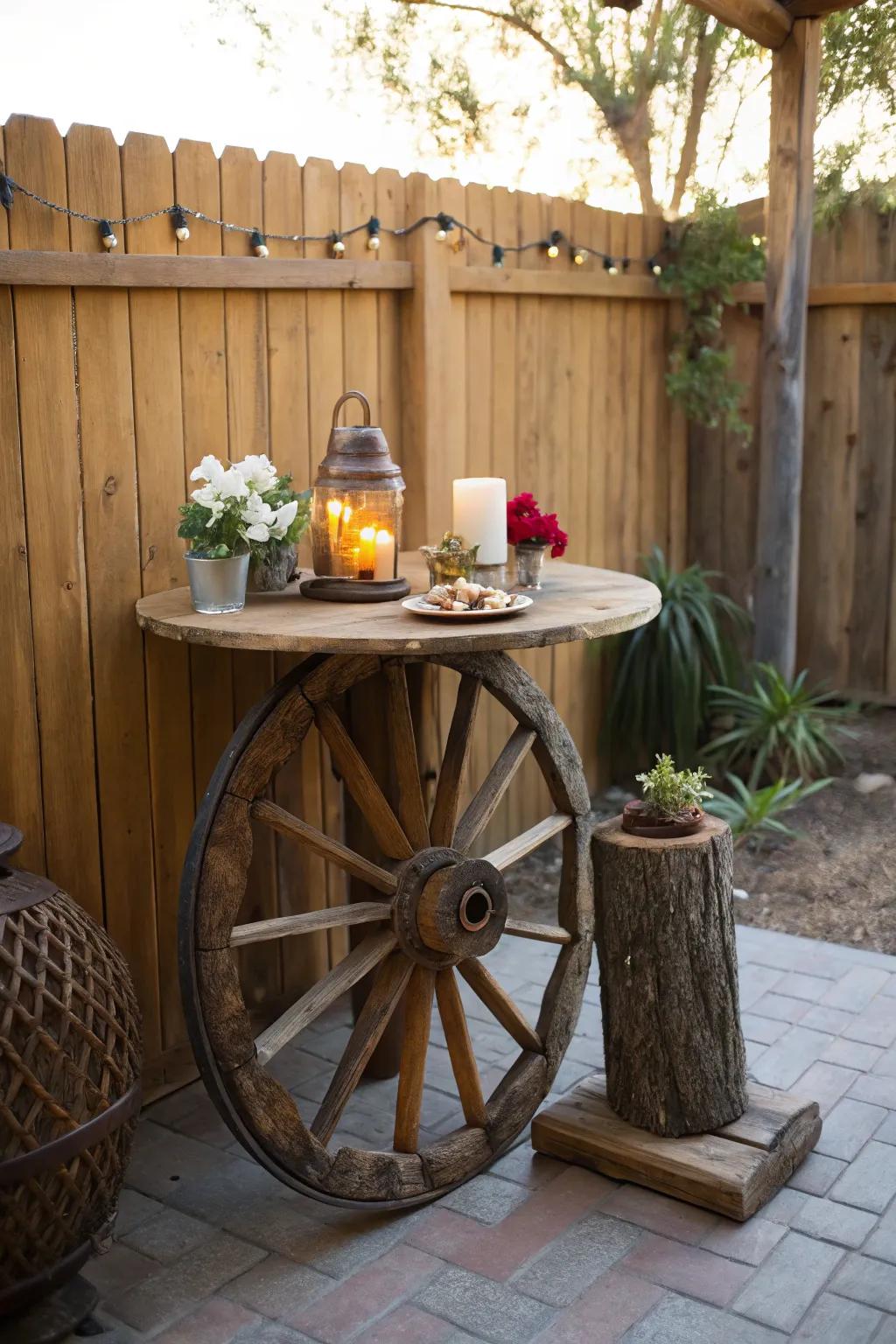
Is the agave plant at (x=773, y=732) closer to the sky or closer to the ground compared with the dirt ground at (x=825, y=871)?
closer to the sky

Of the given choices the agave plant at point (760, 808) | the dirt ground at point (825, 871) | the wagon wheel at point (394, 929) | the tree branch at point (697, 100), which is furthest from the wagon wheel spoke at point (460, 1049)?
the tree branch at point (697, 100)

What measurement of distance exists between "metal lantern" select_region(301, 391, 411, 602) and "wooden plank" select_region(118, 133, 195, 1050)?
1.19 feet

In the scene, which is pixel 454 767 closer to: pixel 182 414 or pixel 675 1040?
pixel 675 1040

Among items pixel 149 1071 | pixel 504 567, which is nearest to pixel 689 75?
pixel 504 567

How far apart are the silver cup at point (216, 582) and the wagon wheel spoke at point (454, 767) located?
53 centimetres

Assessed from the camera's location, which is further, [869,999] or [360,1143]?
[869,999]

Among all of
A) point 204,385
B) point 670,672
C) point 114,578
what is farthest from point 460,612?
point 670,672

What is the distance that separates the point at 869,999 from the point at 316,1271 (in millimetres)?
1599

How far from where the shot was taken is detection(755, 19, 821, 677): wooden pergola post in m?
4.33

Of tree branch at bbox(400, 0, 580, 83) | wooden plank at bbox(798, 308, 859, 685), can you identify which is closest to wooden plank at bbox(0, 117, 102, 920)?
wooden plank at bbox(798, 308, 859, 685)

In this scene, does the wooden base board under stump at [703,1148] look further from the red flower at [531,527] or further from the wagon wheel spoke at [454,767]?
the red flower at [531,527]

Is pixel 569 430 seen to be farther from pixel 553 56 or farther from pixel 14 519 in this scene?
pixel 553 56

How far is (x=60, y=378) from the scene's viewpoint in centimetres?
249

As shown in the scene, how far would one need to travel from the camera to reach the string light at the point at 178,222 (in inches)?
104
